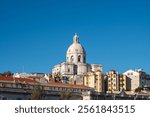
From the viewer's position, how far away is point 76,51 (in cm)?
16150

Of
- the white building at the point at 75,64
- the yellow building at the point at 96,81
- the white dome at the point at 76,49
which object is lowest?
the yellow building at the point at 96,81

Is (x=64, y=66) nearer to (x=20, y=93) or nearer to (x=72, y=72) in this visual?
(x=72, y=72)

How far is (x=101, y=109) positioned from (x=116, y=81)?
127167 mm

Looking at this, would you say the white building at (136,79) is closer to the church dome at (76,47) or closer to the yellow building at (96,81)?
the yellow building at (96,81)

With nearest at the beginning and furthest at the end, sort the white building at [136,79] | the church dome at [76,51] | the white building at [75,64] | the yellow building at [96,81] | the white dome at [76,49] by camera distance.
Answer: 1. the yellow building at [96,81]
2. the white building at [136,79]
3. the white building at [75,64]
4. the white dome at [76,49]
5. the church dome at [76,51]

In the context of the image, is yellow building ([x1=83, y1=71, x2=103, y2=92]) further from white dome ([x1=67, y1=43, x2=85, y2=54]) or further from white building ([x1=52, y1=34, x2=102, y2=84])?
white dome ([x1=67, y1=43, x2=85, y2=54])

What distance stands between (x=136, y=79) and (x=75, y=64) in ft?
74.9

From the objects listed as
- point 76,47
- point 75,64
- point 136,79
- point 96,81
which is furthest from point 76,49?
point 96,81

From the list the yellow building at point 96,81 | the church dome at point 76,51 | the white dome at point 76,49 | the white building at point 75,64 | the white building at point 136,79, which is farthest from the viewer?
the church dome at point 76,51

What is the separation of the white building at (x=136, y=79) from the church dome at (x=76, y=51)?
18.6 m

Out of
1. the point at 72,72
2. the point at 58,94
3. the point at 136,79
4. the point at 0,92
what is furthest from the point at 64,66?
the point at 0,92

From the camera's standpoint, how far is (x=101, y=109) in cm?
1272

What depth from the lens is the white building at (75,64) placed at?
15862 centimetres

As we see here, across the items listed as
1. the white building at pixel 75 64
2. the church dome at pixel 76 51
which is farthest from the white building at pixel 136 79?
the church dome at pixel 76 51
